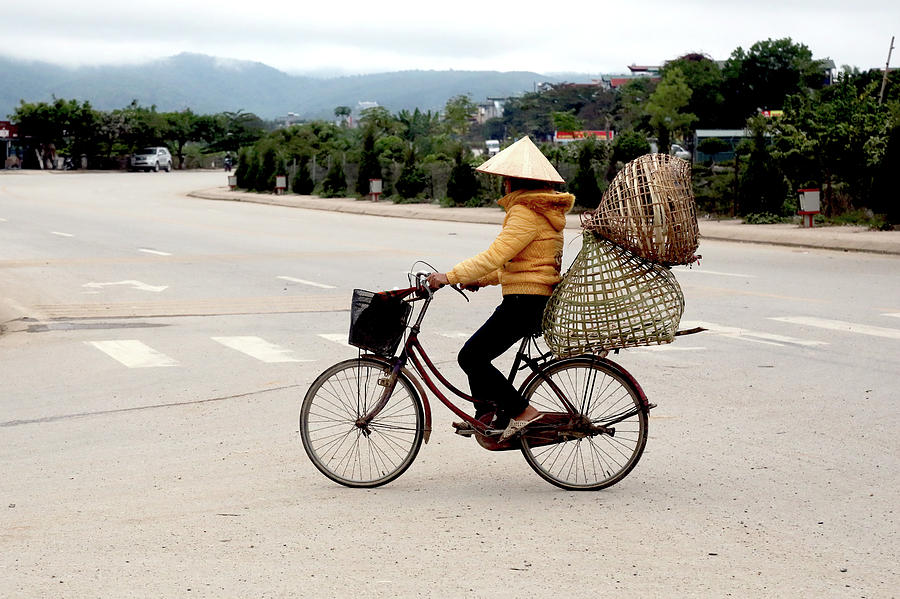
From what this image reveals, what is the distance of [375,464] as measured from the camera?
6766mm

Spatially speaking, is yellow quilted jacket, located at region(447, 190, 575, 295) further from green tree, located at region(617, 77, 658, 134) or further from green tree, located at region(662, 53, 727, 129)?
green tree, located at region(662, 53, 727, 129)

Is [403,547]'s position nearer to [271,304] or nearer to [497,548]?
[497,548]

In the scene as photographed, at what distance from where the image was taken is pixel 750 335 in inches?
465

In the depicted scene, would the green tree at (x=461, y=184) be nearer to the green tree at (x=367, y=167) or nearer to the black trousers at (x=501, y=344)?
the green tree at (x=367, y=167)

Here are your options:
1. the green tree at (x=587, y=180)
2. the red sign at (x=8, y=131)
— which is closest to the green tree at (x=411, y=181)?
the green tree at (x=587, y=180)

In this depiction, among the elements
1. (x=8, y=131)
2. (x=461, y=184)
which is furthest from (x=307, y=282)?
(x=8, y=131)

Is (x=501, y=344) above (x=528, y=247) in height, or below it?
below

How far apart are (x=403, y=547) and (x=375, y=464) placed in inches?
52.3

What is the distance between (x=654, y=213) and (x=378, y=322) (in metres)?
1.53

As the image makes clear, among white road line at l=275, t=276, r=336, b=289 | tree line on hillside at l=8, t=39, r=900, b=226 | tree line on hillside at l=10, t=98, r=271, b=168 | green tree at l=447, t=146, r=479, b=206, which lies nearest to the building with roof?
tree line on hillside at l=10, t=98, r=271, b=168

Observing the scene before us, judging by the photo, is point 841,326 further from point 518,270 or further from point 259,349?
point 518,270

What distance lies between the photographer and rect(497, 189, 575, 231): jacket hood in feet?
20.9

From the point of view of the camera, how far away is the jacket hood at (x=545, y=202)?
638 centimetres

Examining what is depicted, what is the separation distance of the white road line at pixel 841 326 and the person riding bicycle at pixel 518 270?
6.21 m
